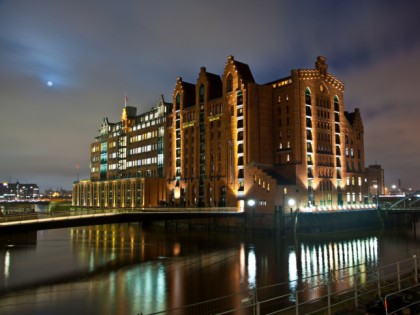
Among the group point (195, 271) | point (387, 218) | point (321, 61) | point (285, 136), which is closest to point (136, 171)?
point (285, 136)

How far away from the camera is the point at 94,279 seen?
44344 millimetres

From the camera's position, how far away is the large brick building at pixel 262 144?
346 feet

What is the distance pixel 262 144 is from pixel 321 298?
90360 millimetres

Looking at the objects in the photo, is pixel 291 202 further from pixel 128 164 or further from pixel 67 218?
pixel 128 164

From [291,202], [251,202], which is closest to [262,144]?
[251,202]

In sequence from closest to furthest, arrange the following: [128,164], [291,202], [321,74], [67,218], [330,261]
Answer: [330,261] < [67,218] < [291,202] < [321,74] < [128,164]

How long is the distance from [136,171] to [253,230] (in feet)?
254

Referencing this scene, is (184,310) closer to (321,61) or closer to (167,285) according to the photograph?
(167,285)

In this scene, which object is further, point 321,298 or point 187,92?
point 187,92

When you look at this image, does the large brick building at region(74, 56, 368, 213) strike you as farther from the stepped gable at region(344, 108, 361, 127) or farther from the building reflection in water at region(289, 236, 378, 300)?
the building reflection in water at region(289, 236, 378, 300)

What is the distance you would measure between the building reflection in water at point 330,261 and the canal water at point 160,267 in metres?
0.14

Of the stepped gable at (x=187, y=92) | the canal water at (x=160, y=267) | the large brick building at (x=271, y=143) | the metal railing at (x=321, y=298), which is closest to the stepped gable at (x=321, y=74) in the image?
the large brick building at (x=271, y=143)

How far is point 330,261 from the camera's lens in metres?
56.6

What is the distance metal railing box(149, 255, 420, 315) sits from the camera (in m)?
19.4
